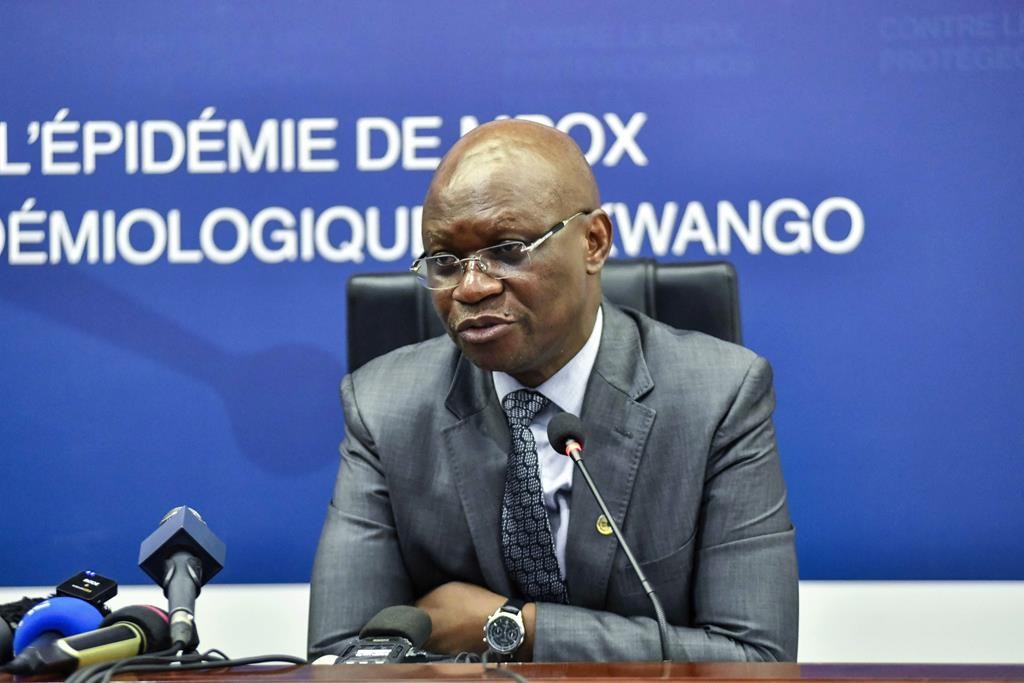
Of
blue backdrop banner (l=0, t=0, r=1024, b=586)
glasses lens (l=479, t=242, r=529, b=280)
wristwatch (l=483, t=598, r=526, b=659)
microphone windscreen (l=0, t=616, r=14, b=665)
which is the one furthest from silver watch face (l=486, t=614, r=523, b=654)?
blue backdrop banner (l=0, t=0, r=1024, b=586)

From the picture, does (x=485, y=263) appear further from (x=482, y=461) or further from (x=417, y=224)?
(x=417, y=224)

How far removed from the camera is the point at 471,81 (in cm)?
335

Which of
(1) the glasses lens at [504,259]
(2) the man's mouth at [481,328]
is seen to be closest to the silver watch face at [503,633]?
(2) the man's mouth at [481,328]

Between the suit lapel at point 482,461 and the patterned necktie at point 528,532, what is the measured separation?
2 centimetres

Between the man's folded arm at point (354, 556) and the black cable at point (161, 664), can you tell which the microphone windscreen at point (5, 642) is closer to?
the black cable at point (161, 664)

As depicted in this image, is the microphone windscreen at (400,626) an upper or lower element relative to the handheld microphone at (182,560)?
lower

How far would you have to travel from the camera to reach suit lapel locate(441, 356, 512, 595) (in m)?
2.14

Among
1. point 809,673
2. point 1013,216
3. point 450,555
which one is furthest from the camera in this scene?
point 1013,216

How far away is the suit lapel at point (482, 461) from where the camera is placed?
214cm

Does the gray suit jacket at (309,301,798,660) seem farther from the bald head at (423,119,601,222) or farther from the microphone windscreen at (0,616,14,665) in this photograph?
the microphone windscreen at (0,616,14,665)

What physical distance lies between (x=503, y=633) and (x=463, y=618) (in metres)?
0.11

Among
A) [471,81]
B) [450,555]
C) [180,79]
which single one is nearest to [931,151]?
[471,81]

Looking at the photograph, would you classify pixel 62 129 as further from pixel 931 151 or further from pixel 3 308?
pixel 931 151

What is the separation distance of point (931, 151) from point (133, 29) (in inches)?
87.3
